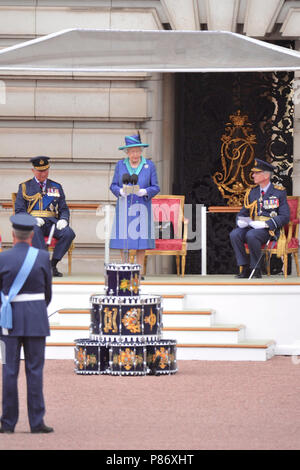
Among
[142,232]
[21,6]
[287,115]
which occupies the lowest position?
[142,232]

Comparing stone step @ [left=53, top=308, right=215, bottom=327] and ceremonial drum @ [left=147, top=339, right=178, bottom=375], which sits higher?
stone step @ [left=53, top=308, right=215, bottom=327]

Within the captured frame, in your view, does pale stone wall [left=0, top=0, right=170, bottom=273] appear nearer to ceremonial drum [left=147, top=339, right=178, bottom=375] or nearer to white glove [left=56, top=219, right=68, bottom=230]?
white glove [left=56, top=219, right=68, bottom=230]

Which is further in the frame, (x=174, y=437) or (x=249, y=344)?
(x=249, y=344)

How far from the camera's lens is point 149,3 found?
56.6ft

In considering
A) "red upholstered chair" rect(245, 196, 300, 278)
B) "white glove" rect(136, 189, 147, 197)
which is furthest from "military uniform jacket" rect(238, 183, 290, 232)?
"white glove" rect(136, 189, 147, 197)

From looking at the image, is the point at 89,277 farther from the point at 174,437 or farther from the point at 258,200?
the point at 174,437

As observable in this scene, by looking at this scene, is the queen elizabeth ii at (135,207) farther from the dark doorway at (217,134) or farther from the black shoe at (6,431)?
the black shoe at (6,431)

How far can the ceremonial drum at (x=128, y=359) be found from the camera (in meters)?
13.0

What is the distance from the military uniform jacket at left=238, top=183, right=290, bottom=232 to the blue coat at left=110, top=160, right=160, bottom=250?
1070 millimetres

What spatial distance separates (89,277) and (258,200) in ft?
7.03

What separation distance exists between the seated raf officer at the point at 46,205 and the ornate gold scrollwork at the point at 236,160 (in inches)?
120

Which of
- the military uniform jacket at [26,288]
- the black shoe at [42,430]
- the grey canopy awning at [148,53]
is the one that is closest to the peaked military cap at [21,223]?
the military uniform jacket at [26,288]

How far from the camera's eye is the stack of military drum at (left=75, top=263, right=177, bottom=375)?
12969 millimetres

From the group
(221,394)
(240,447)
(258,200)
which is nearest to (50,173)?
(258,200)
